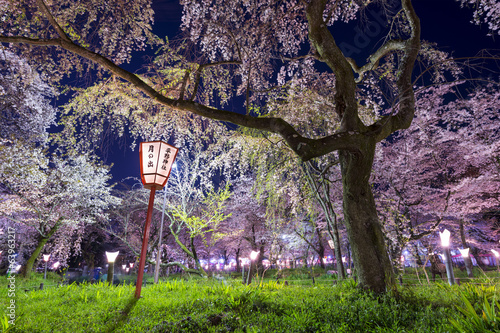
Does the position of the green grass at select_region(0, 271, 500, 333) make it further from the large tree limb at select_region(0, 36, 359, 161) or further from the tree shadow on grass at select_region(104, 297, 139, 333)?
the large tree limb at select_region(0, 36, 359, 161)

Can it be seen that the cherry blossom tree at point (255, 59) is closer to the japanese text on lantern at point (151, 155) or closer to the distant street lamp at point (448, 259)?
the japanese text on lantern at point (151, 155)

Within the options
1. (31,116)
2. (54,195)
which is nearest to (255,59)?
(54,195)

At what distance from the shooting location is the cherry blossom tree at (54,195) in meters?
13.2

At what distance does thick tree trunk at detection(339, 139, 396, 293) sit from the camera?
414cm

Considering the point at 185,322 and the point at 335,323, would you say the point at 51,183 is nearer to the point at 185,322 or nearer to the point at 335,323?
the point at 185,322

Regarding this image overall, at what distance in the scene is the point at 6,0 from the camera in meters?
4.63

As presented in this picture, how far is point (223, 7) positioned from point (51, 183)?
17858 mm

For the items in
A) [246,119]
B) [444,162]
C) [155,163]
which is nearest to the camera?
[155,163]

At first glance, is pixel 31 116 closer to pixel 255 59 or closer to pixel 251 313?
pixel 255 59

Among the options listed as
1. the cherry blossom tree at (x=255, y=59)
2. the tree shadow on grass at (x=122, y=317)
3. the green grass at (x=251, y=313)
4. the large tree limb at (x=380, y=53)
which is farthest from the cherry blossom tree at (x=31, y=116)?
the large tree limb at (x=380, y=53)

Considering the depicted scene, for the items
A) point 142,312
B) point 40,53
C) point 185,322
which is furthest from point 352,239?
point 40,53

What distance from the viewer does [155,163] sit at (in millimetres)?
4781

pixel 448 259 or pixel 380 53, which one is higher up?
pixel 380 53

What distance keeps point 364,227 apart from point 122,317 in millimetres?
4323
